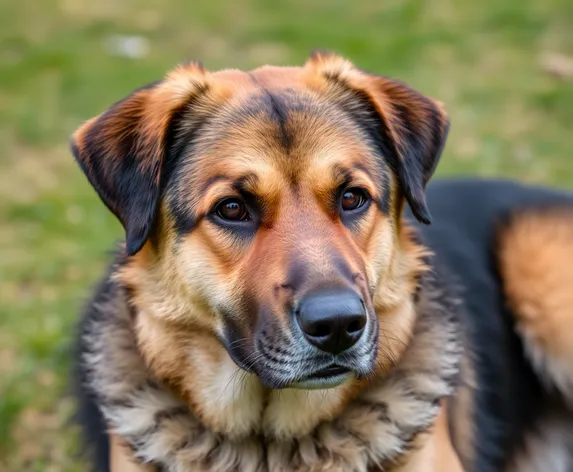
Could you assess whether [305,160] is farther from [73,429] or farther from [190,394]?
[73,429]

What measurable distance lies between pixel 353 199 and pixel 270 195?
327 mm

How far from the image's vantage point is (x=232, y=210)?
3.20 meters

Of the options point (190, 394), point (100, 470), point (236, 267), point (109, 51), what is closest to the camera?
point (236, 267)

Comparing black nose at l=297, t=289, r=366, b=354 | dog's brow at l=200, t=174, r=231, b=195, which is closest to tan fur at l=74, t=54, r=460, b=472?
dog's brow at l=200, t=174, r=231, b=195

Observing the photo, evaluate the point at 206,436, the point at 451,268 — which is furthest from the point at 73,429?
the point at 451,268

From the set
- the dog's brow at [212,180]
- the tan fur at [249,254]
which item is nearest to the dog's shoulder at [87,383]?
the tan fur at [249,254]

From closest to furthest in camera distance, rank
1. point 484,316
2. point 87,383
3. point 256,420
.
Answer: point 256,420 < point 87,383 < point 484,316

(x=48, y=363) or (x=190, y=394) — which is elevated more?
(x=190, y=394)

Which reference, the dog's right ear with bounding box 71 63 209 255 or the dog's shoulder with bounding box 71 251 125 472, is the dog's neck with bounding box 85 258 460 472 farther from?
the dog's right ear with bounding box 71 63 209 255

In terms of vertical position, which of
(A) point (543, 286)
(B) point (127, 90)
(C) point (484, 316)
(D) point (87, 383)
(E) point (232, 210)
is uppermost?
(E) point (232, 210)

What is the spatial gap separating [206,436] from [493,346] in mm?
1525

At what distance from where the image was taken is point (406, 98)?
362 cm

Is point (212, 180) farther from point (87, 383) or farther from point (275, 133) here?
point (87, 383)

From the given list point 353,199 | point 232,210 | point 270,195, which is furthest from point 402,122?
point 232,210
